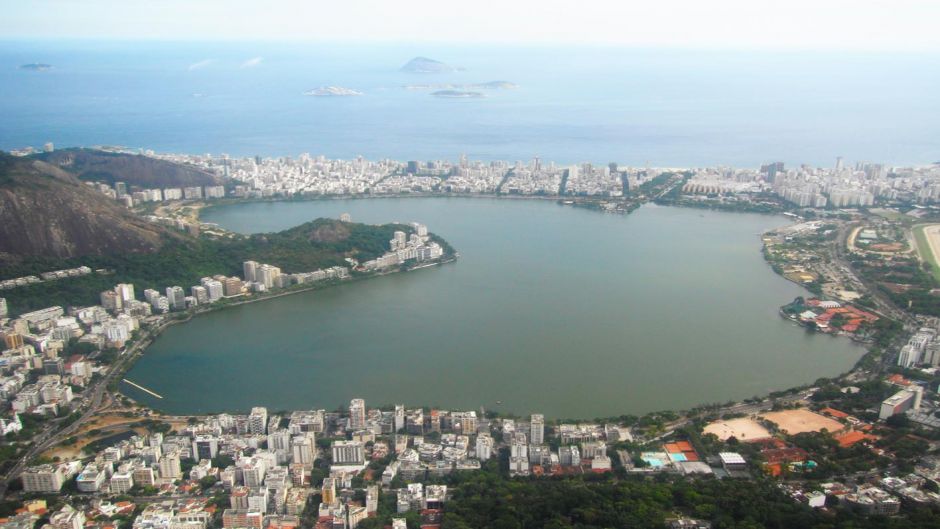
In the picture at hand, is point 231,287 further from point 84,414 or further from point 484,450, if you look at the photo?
point 484,450

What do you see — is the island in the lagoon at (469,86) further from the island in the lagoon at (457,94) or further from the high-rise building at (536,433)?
the high-rise building at (536,433)

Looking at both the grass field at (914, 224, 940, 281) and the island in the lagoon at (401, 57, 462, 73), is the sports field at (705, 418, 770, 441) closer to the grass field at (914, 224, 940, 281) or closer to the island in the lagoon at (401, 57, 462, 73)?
the grass field at (914, 224, 940, 281)

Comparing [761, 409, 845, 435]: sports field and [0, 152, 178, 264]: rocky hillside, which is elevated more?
[0, 152, 178, 264]: rocky hillside

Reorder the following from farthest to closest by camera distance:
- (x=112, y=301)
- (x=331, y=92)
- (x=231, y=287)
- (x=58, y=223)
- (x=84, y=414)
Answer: (x=331, y=92)
(x=58, y=223)
(x=231, y=287)
(x=112, y=301)
(x=84, y=414)

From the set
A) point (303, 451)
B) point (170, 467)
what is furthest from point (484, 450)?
point (170, 467)

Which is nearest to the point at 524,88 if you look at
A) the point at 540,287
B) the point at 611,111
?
the point at 611,111

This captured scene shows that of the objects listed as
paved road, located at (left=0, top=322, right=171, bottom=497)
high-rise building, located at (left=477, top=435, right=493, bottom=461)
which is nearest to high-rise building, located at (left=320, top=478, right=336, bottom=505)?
high-rise building, located at (left=477, top=435, right=493, bottom=461)
